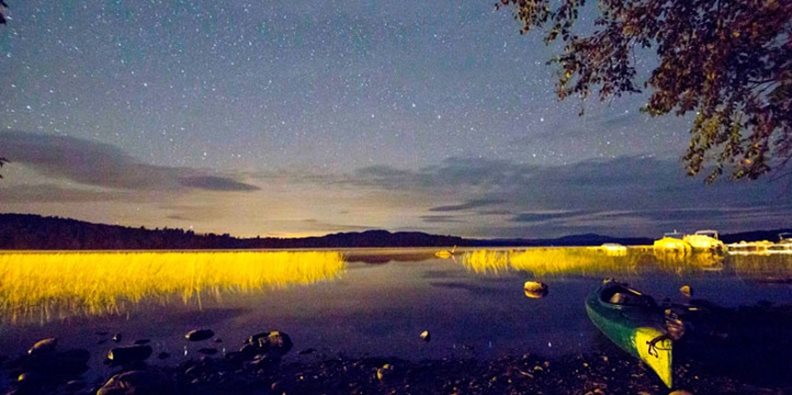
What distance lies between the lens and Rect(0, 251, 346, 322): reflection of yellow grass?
776 inches

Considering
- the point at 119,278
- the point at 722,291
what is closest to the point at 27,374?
the point at 119,278

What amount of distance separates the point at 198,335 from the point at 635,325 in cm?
1413

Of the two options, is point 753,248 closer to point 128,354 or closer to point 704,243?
point 704,243

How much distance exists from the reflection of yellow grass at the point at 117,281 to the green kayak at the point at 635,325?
1953 centimetres

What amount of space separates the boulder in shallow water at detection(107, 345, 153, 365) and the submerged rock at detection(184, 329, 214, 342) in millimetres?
1723

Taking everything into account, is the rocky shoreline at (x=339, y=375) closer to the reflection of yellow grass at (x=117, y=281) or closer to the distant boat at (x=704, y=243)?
the reflection of yellow grass at (x=117, y=281)

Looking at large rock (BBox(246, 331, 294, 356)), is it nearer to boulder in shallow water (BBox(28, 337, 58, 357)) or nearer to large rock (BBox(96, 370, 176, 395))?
large rock (BBox(96, 370, 176, 395))

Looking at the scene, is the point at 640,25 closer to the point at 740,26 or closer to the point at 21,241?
the point at 740,26

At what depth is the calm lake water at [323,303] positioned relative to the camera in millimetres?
14781

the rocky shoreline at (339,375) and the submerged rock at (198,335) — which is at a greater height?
the submerged rock at (198,335)

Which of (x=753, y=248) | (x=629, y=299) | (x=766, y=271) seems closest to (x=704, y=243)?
(x=753, y=248)

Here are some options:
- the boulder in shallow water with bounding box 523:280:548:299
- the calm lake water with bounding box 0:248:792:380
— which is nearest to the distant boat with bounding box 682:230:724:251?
the calm lake water with bounding box 0:248:792:380

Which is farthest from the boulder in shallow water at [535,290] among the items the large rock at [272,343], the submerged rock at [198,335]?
the submerged rock at [198,335]

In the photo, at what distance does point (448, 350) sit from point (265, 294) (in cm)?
1507
